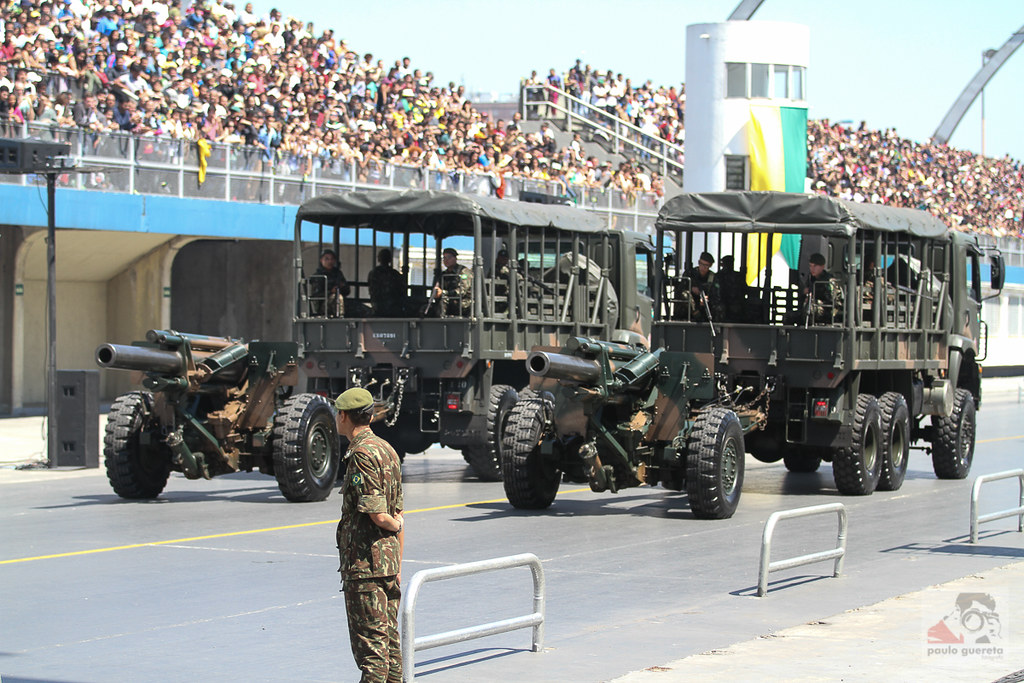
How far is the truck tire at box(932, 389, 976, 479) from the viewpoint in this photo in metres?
20.2

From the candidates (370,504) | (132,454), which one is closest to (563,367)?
(132,454)

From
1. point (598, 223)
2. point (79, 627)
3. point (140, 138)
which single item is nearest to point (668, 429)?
point (598, 223)

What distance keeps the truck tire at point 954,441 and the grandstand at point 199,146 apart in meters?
11.5

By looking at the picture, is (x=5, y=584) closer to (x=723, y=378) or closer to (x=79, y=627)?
(x=79, y=627)

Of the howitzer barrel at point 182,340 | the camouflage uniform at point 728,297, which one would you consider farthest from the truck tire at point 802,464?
the howitzer barrel at point 182,340

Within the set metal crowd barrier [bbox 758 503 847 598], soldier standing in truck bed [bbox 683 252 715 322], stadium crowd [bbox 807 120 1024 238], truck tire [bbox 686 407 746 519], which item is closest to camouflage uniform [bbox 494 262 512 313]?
soldier standing in truck bed [bbox 683 252 715 322]

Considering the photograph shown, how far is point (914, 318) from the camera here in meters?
19.2

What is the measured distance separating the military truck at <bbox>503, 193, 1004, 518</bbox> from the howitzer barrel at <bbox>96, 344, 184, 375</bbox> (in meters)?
3.49

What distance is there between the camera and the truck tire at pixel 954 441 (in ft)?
66.2

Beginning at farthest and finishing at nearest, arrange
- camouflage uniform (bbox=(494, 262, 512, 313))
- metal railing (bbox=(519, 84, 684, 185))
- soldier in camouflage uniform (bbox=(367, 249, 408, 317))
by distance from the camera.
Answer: metal railing (bbox=(519, 84, 684, 185)) → soldier in camouflage uniform (bbox=(367, 249, 408, 317)) → camouflage uniform (bbox=(494, 262, 512, 313))

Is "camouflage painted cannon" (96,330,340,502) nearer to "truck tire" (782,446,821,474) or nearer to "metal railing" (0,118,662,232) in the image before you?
"truck tire" (782,446,821,474)

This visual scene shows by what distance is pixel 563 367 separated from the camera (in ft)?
48.0

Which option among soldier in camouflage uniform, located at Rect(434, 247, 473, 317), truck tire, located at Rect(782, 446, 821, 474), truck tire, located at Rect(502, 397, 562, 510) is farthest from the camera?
truck tire, located at Rect(782, 446, 821, 474)

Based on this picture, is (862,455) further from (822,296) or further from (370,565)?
(370,565)
